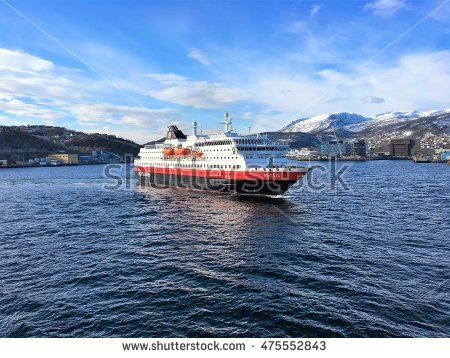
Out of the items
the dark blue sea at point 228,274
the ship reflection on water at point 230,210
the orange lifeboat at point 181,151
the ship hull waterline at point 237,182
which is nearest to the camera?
the dark blue sea at point 228,274

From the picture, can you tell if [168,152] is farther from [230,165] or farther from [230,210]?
[230,210]

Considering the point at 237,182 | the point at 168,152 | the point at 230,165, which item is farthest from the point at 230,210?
the point at 168,152

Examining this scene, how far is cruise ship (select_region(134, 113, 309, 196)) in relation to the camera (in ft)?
156

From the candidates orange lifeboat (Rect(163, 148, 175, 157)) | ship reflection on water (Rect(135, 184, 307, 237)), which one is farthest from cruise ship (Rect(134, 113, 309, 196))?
ship reflection on water (Rect(135, 184, 307, 237))

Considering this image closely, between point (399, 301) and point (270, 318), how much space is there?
698 centimetres

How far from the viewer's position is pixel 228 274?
21.4 meters

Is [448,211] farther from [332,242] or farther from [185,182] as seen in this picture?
[185,182]

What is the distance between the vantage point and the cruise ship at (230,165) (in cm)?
4769

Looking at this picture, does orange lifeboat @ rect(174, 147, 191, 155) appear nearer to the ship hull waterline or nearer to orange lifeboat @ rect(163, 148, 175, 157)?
orange lifeboat @ rect(163, 148, 175, 157)

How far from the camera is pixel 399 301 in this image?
17.1 meters

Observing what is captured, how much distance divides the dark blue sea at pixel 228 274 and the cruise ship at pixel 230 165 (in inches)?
302

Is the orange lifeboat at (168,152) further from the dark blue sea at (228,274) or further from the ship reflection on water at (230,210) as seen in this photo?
the dark blue sea at (228,274)

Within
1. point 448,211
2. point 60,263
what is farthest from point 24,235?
point 448,211

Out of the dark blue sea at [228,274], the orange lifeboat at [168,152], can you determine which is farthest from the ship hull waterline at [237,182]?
the dark blue sea at [228,274]
